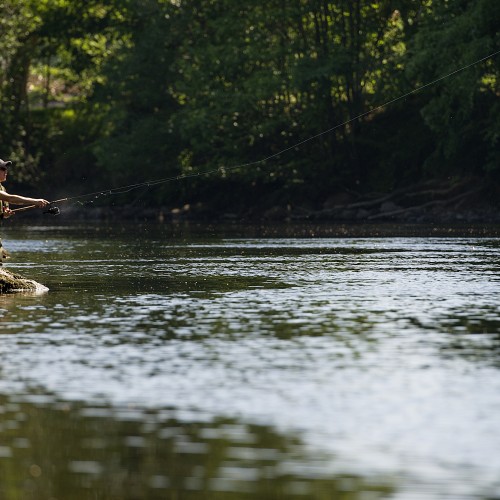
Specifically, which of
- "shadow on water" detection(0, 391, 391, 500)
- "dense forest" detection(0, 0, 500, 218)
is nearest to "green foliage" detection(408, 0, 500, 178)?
"dense forest" detection(0, 0, 500, 218)

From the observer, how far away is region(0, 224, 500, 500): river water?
30.3 ft

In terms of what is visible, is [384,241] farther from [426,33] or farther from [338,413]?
[338,413]

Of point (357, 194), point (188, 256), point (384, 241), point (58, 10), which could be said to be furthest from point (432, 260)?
point (58, 10)

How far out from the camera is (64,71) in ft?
264

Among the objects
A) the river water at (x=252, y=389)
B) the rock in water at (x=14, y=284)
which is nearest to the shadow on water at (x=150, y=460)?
the river water at (x=252, y=389)

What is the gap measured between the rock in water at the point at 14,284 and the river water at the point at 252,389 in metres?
0.31

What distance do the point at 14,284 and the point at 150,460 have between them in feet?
41.9

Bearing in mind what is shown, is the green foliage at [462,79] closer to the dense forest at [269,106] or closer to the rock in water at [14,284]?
the dense forest at [269,106]

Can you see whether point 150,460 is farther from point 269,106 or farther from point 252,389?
point 269,106

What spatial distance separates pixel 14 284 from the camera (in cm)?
2216

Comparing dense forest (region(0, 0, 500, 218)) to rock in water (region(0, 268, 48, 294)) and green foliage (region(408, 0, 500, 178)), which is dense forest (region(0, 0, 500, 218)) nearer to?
green foliage (region(408, 0, 500, 178))

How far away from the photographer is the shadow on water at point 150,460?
350 inches

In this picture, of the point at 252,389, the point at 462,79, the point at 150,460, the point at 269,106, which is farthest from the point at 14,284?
the point at 269,106

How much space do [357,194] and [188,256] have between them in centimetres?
2946
